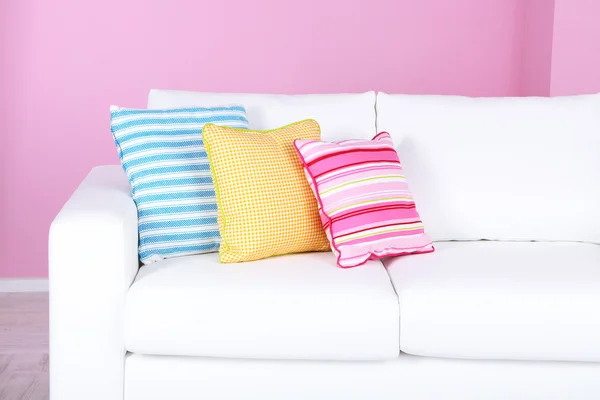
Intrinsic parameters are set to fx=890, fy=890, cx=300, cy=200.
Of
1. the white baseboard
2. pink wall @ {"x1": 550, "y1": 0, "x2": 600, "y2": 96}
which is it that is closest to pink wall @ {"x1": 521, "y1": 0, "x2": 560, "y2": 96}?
pink wall @ {"x1": 550, "y1": 0, "x2": 600, "y2": 96}

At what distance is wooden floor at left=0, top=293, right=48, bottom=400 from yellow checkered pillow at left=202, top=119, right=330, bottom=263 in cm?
86

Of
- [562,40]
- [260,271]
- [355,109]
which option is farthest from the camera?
[562,40]

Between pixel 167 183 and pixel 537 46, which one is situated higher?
pixel 537 46

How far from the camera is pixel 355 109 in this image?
2.83 m

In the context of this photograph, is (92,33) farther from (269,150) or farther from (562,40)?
(562,40)

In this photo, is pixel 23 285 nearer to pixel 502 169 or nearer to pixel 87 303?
pixel 87 303

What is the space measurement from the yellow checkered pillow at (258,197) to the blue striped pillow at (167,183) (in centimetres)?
10

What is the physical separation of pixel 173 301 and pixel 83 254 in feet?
0.80

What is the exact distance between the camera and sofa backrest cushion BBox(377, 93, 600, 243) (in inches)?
107

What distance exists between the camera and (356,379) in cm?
221

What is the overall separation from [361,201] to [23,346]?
58.0 inches

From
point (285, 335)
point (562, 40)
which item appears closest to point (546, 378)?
point (285, 335)

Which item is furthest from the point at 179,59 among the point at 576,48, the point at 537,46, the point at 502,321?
the point at 502,321

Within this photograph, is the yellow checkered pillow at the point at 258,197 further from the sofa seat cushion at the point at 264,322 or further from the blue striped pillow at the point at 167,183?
the sofa seat cushion at the point at 264,322
